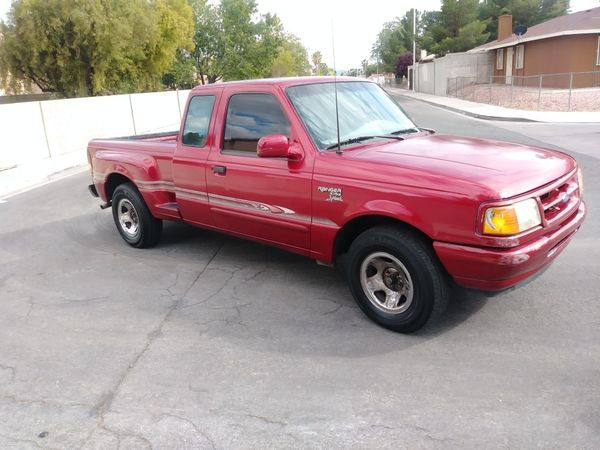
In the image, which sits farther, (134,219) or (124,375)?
(134,219)

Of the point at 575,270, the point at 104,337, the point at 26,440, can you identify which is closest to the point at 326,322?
the point at 104,337

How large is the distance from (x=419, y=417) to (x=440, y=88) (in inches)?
1868

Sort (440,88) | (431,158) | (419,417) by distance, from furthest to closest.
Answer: (440,88) < (431,158) < (419,417)

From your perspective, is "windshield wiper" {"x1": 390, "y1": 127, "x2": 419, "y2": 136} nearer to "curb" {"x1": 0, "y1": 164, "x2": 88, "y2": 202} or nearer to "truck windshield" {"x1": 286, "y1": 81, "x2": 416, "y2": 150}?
"truck windshield" {"x1": 286, "y1": 81, "x2": 416, "y2": 150}

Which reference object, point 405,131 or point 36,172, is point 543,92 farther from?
point 405,131

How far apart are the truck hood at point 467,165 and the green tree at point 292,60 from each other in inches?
2589

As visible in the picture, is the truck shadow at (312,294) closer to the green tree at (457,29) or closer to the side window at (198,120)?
the side window at (198,120)

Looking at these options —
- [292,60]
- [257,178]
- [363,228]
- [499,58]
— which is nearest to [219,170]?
[257,178]

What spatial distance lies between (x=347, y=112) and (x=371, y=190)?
1.15 metres

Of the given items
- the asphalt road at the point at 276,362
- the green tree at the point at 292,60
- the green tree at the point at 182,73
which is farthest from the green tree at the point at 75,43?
the green tree at the point at 292,60

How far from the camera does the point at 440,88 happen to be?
156 feet

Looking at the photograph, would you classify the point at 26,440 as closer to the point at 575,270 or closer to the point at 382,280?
the point at 382,280

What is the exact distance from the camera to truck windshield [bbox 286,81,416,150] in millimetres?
4641

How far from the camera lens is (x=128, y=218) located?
6.76 m
